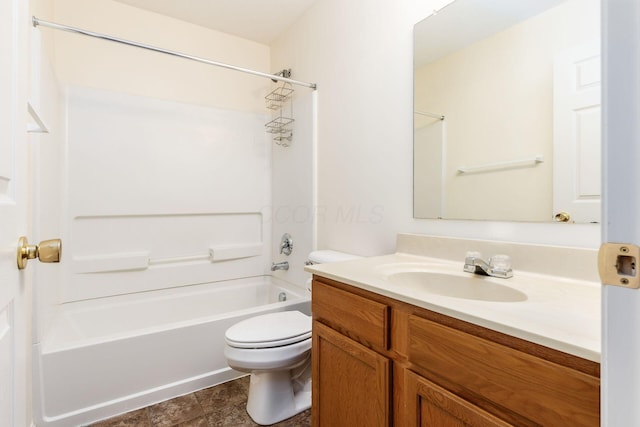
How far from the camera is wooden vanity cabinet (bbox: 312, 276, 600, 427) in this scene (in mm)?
557

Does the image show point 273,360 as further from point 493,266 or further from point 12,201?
point 12,201

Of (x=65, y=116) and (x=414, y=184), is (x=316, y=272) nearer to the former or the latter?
(x=414, y=184)

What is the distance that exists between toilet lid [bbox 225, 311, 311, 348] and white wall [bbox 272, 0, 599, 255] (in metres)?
0.55

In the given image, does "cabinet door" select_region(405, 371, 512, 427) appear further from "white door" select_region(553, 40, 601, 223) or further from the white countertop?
"white door" select_region(553, 40, 601, 223)

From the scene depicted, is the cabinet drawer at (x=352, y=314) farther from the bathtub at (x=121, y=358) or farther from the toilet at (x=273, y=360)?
the bathtub at (x=121, y=358)

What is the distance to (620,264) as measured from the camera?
0.34 metres

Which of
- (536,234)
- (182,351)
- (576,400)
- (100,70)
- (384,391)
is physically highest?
(100,70)

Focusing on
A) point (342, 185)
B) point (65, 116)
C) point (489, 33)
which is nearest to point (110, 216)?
point (65, 116)

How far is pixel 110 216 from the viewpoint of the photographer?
6.88 ft

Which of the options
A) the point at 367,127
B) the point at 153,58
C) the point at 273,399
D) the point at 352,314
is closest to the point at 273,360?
the point at 273,399

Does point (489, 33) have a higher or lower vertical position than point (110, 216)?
higher

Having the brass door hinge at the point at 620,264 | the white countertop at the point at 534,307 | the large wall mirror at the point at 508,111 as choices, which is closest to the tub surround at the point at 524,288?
the white countertop at the point at 534,307

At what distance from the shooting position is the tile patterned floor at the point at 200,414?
1.48 m

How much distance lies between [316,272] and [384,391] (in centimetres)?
46
